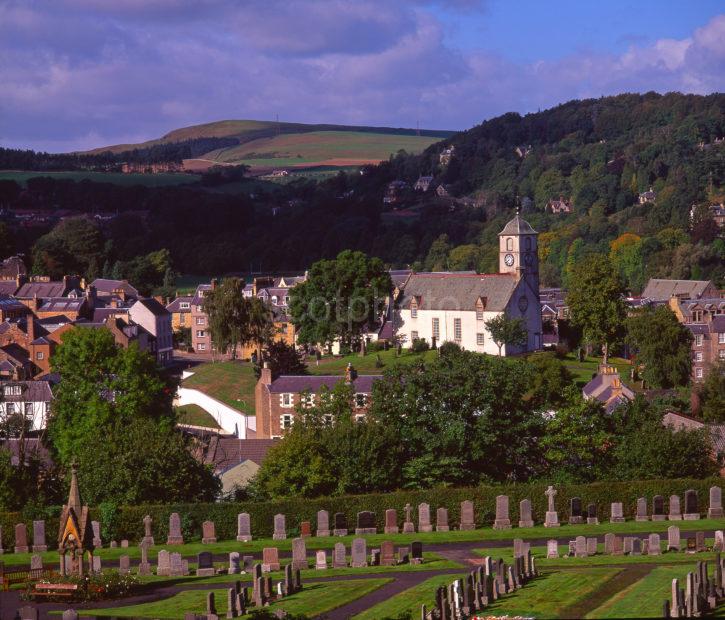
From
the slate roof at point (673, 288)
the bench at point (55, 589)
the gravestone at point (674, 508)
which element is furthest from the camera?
the slate roof at point (673, 288)

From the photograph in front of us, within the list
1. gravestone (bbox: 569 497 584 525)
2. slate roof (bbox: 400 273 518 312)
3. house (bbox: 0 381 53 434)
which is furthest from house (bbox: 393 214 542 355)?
gravestone (bbox: 569 497 584 525)

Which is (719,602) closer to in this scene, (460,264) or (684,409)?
(684,409)

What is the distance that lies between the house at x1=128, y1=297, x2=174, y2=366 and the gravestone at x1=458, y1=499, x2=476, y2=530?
68524 millimetres

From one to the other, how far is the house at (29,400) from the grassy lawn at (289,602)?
40.0 m

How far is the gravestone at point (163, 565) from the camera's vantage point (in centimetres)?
4856

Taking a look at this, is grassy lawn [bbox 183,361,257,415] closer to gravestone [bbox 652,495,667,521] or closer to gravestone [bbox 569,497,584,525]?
gravestone [bbox 569,497,584,525]

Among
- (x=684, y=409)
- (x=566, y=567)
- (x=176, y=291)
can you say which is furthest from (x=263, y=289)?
(x=566, y=567)

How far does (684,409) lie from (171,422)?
29232 mm

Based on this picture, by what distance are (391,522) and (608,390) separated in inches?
1074

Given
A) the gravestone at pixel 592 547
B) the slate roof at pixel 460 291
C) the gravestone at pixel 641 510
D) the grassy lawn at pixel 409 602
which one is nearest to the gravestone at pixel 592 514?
the gravestone at pixel 641 510

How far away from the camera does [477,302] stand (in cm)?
10612

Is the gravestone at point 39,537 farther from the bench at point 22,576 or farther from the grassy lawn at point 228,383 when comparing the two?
the grassy lawn at point 228,383

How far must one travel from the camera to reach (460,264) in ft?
554

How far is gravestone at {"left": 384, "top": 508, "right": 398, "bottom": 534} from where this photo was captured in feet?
182
